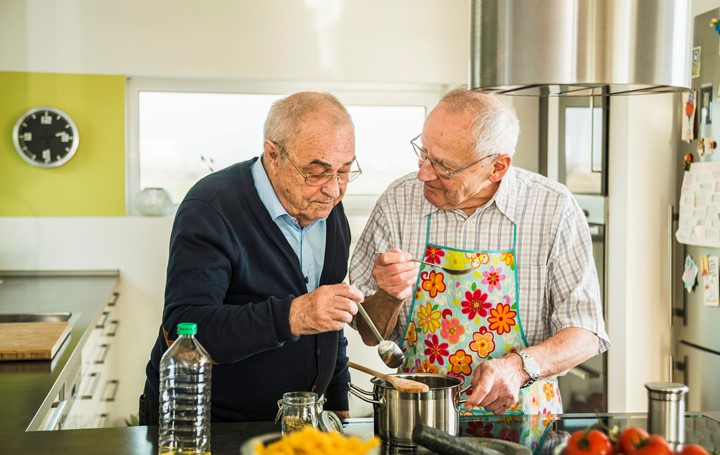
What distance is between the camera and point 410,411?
1.50 metres

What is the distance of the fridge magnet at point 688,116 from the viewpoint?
135 inches

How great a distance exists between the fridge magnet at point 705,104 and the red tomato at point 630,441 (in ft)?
8.06

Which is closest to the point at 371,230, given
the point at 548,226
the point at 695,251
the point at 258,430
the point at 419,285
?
the point at 419,285

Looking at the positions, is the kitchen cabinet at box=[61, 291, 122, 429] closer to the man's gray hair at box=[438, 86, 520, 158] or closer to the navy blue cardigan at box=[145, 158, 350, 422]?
the navy blue cardigan at box=[145, 158, 350, 422]

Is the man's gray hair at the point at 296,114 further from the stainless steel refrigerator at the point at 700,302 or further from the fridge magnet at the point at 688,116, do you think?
the fridge magnet at the point at 688,116

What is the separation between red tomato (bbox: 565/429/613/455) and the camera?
3.72 feet

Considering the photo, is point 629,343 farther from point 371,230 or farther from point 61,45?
point 61,45

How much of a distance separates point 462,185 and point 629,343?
204 centimetres

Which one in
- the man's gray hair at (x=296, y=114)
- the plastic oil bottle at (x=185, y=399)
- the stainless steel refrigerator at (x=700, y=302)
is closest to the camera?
the plastic oil bottle at (x=185, y=399)

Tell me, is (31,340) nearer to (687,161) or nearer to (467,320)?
(467,320)

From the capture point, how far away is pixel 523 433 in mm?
1647

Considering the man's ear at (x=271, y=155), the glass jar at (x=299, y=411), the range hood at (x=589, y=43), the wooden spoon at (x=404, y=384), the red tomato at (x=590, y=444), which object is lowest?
the glass jar at (x=299, y=411)

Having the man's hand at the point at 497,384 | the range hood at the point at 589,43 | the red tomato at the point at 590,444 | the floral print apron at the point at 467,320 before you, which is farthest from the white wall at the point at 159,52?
the red tomato at the point at 590,444

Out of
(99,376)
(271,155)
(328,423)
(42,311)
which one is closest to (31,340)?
(42,311)
